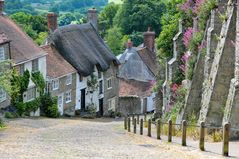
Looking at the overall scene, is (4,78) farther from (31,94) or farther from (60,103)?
(60,103)

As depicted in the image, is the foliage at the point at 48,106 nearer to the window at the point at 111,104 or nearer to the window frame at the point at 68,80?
the window frame at the point at 68,80

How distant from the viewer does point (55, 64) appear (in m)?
47.6

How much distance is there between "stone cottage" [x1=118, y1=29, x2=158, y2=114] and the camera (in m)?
59.8

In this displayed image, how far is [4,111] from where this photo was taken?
38000mm

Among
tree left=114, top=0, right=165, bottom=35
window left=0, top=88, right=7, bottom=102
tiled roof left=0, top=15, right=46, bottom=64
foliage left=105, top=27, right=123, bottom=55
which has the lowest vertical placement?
window left=0, top=88, right=7, bottom=102

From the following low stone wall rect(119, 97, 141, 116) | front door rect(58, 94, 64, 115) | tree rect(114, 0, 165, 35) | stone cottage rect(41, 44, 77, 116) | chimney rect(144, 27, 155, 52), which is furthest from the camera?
tree rect(114, 0, 165, 35)

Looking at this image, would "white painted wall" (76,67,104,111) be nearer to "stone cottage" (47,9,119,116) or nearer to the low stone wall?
"stone cottage" (47,9,119,116)

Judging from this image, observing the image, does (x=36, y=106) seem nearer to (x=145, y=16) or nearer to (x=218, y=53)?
(x=218, y=53)

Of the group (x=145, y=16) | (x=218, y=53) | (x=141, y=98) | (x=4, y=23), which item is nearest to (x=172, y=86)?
(x=218, y=53)

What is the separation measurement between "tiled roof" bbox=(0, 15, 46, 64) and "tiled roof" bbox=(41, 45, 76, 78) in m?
1.78

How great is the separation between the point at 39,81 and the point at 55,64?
4.37 metres

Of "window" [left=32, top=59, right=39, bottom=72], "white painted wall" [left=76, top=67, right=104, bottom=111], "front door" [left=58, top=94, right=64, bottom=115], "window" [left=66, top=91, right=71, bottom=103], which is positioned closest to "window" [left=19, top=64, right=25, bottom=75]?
"window" [left=32, top=59, right=39, bottom=72]

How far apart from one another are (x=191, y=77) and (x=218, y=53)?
5682 millimetres

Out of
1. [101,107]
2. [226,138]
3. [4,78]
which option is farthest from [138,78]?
[226,138]
